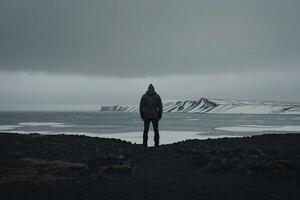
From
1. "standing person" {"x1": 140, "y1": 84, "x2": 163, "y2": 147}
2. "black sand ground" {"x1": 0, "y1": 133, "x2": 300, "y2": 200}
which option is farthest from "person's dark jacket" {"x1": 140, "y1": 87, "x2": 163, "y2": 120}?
"black sand ground" {"x1": 0, "y1": 133, "x2": 300, "y2": 200}

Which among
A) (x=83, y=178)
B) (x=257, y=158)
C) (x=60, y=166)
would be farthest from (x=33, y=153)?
(x=257, y=158)

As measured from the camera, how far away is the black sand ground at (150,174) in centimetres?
790

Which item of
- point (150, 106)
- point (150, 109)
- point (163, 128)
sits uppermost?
point (150, 106)

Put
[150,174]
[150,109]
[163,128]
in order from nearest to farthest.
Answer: [150,174] → [150,109] → [163,128]

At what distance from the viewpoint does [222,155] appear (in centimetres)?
1239

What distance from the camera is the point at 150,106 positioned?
607 inches

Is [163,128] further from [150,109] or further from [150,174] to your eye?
→ [150,174]

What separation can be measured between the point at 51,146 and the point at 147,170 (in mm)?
6322

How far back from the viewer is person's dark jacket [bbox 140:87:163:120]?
15344mm

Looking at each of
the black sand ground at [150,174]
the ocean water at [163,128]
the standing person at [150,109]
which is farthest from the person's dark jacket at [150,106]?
the ocean water at [163,128]

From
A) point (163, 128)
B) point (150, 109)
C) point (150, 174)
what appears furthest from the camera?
point (163, 128)

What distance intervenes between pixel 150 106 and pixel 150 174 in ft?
19.0

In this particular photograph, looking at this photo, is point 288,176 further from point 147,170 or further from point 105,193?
point 105,193

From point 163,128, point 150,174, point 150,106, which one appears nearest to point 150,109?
point 150,106
